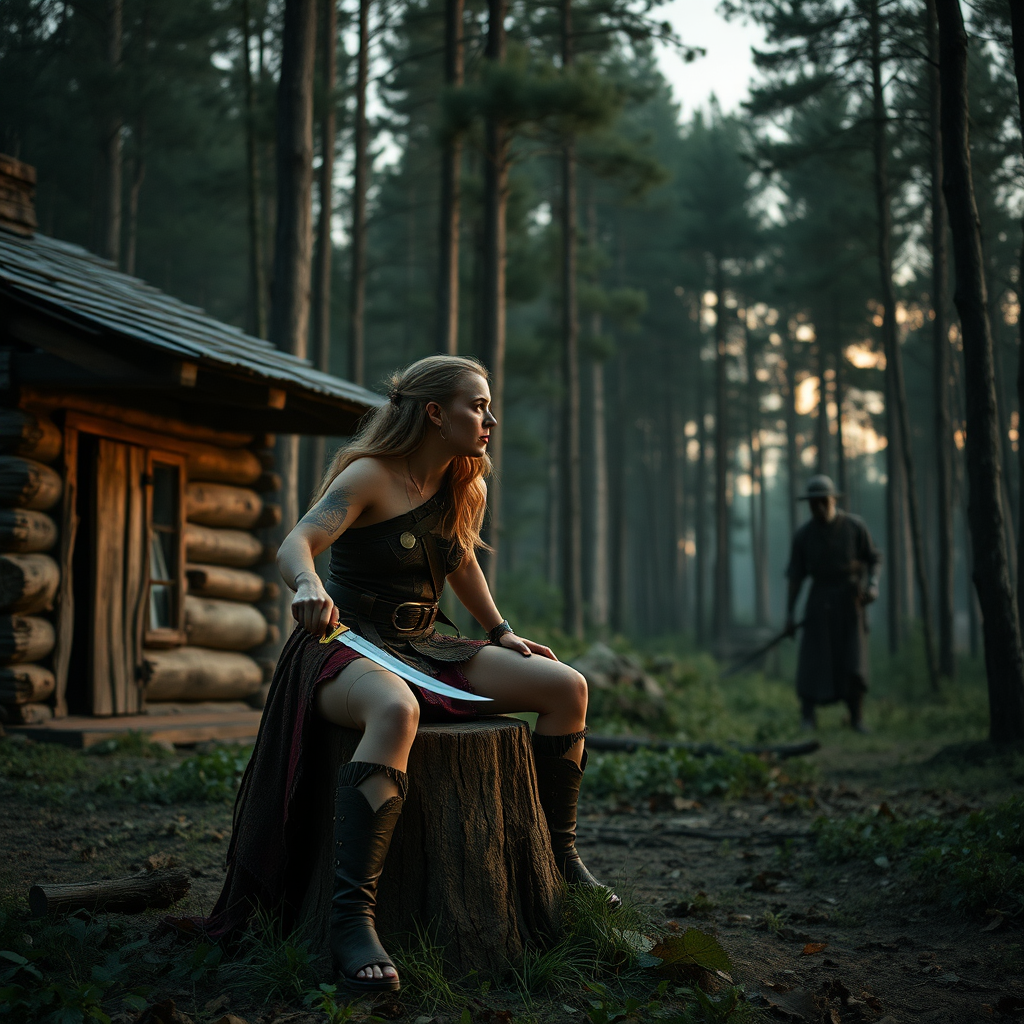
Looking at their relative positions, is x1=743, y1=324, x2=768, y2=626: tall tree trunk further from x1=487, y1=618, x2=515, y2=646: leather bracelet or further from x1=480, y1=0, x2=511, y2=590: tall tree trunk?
x1=487, y1=618, x2=515, y2=646: leather bracelet

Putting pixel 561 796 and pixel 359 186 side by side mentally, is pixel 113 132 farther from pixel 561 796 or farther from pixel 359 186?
pixel 561 796

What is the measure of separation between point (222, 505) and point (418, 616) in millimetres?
6576

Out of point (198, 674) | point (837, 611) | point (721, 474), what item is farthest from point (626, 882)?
point (721, 474)

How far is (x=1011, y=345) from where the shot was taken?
27031 millimetres

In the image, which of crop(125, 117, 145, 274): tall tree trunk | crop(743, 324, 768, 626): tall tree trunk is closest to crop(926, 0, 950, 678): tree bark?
crop(125, 117, 145, 274): tall tree trunk

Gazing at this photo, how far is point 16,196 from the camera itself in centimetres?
Result: 913

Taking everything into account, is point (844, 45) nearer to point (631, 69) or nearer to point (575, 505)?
point (575, 505)

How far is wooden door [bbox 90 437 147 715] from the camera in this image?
8062 millimetres

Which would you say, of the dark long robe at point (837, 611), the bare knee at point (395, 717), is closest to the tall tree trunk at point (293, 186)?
the dark long robe at point (837, 611)

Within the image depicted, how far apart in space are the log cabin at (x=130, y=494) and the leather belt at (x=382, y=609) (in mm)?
3755

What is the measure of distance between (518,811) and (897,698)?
1456 centimetres

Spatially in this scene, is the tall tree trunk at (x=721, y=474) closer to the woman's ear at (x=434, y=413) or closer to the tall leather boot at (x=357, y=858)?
the woman's ear at (x=434, y=413)

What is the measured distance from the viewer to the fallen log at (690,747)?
8289 mm

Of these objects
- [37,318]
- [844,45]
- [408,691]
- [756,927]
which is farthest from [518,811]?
[844,45]
